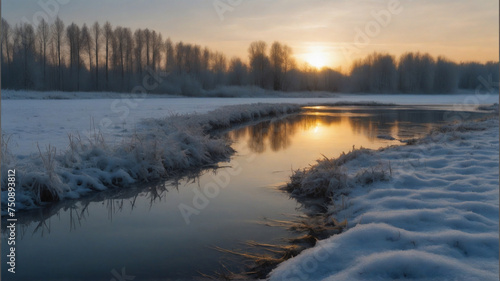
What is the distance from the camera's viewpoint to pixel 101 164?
6.55 m

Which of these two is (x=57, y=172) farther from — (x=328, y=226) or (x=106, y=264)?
(x=328, y=226)

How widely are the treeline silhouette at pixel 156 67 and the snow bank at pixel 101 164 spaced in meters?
39.5

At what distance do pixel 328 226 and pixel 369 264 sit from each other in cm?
147

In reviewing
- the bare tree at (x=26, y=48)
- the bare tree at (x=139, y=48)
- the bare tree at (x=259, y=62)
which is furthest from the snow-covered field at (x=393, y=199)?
the bare tree at (x=259, y=62)

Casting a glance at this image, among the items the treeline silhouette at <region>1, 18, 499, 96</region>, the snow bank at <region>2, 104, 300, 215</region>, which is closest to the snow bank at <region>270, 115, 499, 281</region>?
the snow bank at <region>2, 104, 300, 215</region>

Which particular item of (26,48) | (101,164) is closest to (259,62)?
(26,48)

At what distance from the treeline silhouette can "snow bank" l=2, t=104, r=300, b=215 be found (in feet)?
129

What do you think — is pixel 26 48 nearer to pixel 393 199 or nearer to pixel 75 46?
pixel 75 46

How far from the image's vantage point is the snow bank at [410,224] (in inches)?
109

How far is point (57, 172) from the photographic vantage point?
5.68m

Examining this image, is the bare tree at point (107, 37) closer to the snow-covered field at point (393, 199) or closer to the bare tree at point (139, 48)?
the bare tree at point (139, 48)

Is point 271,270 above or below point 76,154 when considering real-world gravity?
below

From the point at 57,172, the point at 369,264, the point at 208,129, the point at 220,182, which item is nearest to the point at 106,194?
the point at 57,172

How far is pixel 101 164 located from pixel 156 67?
50412 millimetres
